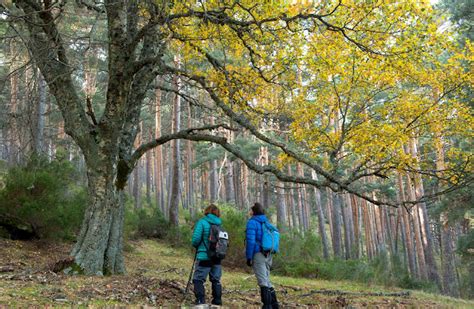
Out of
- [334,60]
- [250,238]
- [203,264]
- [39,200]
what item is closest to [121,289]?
[203,264]

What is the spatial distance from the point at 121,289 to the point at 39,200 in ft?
17.7

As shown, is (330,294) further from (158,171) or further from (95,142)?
(158,171)

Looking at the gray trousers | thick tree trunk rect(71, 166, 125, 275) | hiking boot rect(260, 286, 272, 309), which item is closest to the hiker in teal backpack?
the gray trousers

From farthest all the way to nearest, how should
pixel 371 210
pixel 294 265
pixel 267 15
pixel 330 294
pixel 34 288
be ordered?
1. pixel 371 210
2. pixel 294 265
3. pixel 330 294
4. pixel 267 15
5. pixel 34 288

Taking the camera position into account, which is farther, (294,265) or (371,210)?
(371,210)

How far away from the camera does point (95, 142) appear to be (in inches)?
297

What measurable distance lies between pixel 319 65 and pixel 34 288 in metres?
6.83

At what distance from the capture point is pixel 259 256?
237 inches

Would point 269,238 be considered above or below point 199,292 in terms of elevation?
above

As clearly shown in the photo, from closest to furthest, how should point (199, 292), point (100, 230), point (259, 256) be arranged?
1. point (199, 292)
2. point (259, 256)
3. point (100, 230)

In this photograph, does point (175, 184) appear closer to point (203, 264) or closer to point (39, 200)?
point (39, 200)

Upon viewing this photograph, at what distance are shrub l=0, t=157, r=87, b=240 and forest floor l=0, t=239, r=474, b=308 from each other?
0.59m

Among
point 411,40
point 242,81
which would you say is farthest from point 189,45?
point 411,40

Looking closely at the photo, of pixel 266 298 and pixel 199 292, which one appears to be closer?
pixel 199 292
